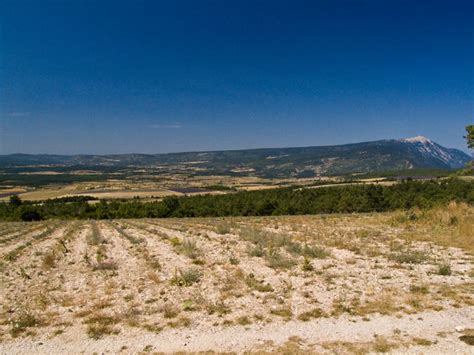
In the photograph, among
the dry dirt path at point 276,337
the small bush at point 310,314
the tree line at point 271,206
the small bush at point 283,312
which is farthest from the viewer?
the tree line at point 271,206

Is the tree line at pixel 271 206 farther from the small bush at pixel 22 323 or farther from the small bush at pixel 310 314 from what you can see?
the small bush at pixel 310 314

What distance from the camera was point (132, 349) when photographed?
7129mm

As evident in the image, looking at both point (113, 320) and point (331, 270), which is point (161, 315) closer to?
point (113, 320)

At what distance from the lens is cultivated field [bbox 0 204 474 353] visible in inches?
289

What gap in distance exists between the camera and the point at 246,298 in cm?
998

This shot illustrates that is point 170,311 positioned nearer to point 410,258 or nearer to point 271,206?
point 410,258

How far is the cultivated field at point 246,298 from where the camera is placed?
733 centimetres

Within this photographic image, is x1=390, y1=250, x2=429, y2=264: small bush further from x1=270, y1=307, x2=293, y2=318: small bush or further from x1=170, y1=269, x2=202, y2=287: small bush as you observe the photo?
x1=170, y1=269, x2=202, y2=287: small bush

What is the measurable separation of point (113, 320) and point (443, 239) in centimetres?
1781

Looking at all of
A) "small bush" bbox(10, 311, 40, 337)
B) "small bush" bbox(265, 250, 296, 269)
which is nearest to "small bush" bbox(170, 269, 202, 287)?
"small bush" bbox(265, 250, 296, 269)

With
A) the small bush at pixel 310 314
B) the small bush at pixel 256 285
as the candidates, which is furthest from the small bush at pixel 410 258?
the small bush at pixel 310 314

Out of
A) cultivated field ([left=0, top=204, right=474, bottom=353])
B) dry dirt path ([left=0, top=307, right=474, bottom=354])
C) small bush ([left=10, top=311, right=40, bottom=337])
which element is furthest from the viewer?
small bush ([left=10, top=311, right=40, bottom=337])

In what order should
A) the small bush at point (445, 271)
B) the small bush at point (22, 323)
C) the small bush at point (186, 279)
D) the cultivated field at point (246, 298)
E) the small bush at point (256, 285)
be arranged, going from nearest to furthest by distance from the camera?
the cultivated field at point (246, 298) → the small bush at point (22, 323) → the small bush at point (256, 285) → the small bush at point (445, 271) → the small bush at point (186, 279)

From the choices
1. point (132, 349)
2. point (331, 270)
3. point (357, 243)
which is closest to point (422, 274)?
point (331, 270)
